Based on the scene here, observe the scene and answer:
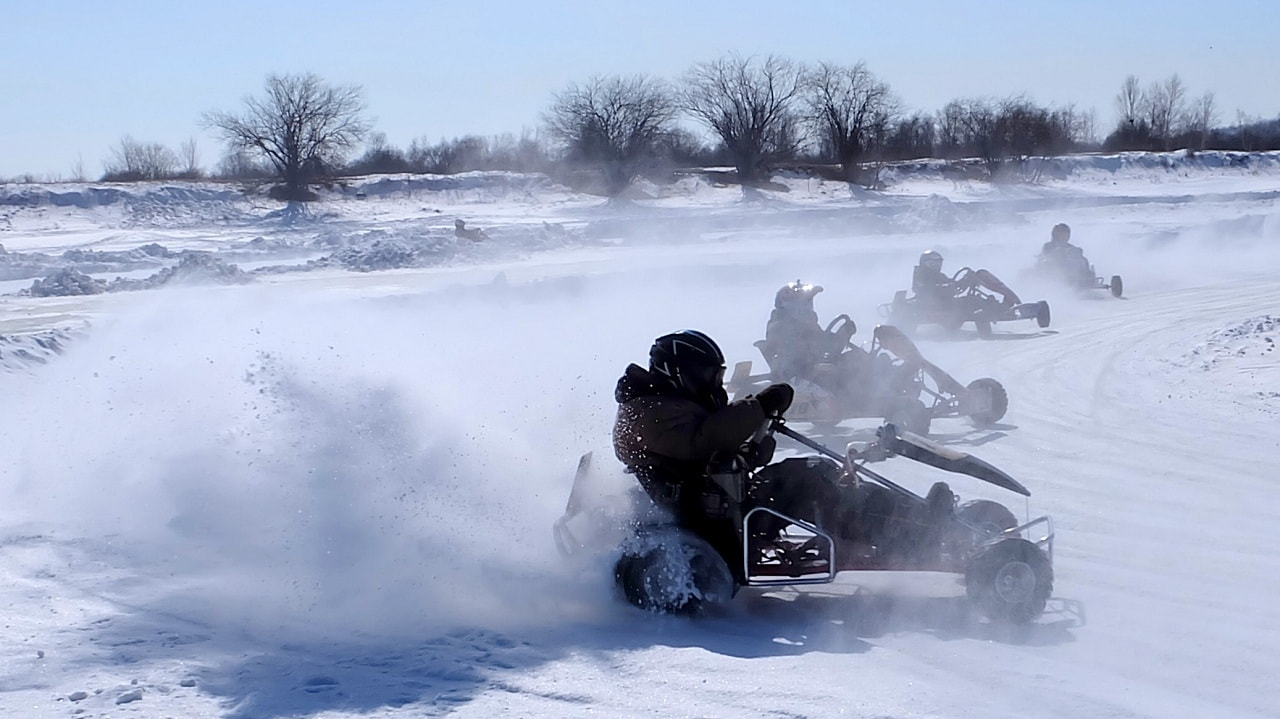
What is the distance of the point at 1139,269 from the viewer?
29.8 m

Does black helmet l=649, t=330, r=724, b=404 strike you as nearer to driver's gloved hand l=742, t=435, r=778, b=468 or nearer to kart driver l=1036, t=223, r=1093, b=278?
driver's gloved hand l=742, t=435, r=778, b=468

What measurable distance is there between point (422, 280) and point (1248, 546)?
65.7ft

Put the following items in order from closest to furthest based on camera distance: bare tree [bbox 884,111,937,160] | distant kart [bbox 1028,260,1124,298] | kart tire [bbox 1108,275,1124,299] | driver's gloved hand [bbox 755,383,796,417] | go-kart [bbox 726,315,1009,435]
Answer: driver's gloved hand [bbox 755,383,796,417]
go-kart [bbox 726,315,1009,435]
kart tire [bbox 1108,275,1124,299]
distant kart [bbox 1028,260,1124,298]
bare tree [bbox 884,111,937,160]

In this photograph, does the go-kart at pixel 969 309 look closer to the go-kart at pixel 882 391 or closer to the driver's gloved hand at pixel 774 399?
the go-kart at pixel 882 391

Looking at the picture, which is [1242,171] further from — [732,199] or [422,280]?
[422,280]

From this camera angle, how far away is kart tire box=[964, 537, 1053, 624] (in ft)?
21.9

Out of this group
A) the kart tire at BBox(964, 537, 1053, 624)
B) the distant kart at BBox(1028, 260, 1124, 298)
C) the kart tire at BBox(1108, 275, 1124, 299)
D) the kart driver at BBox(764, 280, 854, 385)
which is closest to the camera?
the kart tire at BBox(964, 537, 1053, 624)

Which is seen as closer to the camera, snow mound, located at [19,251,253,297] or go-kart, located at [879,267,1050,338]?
go-kart, located at [879,267,1050,338]

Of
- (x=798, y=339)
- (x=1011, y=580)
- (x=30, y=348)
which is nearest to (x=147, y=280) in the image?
(x=30, y=348)

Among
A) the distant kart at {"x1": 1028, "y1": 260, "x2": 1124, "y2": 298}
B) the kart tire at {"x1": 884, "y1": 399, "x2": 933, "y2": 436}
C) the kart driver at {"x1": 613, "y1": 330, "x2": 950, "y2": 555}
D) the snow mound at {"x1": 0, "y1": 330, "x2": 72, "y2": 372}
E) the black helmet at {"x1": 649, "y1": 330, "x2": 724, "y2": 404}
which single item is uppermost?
the black helmet at {"x1": 649, "y1": 330, "x2": 724, "y2": 404}

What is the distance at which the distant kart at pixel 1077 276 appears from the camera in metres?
25.0

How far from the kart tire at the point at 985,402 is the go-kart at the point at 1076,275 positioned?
1321cm

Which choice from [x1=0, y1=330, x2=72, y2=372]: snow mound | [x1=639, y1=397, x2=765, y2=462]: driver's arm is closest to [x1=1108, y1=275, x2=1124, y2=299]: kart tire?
[x1=0, y1=330, x2=72, y2=372]: snow mound

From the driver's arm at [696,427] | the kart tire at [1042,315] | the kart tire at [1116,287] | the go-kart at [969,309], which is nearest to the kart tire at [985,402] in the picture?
the driver's arm at [696,427]
